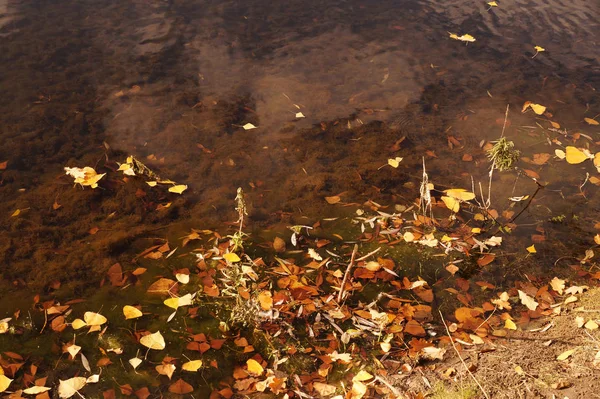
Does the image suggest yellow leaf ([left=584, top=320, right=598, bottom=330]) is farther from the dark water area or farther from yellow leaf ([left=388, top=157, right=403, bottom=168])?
yellow leaf ([left=388, top=157, right=403, bottom=168])

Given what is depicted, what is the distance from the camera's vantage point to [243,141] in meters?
4.21

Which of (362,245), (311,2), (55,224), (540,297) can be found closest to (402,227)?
(362,245)

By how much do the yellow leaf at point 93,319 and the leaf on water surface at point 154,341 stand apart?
0.29 m

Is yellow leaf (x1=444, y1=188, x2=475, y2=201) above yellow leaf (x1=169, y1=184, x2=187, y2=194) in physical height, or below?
below

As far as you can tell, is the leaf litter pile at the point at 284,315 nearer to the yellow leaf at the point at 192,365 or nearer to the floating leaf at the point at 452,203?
the yellow leaf at the point at 192,365

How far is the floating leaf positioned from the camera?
3588mm

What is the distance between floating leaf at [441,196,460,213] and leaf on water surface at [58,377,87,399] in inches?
109

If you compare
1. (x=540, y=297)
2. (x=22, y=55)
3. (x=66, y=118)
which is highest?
(x=22, y=55)

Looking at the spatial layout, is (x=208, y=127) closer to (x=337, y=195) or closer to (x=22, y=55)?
(x=337, y=195)

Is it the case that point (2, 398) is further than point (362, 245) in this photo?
No

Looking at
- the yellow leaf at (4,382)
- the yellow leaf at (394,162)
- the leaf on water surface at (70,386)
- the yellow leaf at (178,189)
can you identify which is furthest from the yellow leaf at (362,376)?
the yellow leaf at (394,162)

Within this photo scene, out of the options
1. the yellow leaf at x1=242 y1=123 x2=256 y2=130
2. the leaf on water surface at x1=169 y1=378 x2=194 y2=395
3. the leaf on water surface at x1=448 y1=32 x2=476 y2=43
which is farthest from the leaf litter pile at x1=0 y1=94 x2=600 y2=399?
the leaf on water surface at x1=448 y1=32 x2=476 y2=43

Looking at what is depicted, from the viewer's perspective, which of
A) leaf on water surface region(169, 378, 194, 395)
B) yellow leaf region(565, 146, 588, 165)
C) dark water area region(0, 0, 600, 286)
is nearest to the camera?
leaf on water surface region(169, 378, 194, 395)

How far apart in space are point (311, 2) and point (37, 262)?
16.5ft
